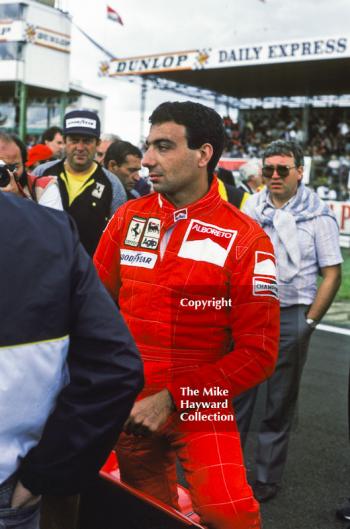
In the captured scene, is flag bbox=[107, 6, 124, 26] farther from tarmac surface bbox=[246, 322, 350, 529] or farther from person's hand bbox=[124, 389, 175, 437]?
tarmac surface bbox=[246, 322, 350, 529]

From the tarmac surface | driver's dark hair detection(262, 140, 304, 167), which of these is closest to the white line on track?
the tarmac surface

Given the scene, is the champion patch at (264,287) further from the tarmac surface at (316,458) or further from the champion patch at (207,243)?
the tarmac surface at (316,458)

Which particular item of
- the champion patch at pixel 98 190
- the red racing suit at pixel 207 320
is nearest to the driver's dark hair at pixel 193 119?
the red racing suit at pixel 207 320

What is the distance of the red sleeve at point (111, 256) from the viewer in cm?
210

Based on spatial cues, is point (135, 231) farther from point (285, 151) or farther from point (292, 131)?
point (292, 131)

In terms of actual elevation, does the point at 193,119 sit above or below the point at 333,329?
above

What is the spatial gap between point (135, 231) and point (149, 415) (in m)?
0.58

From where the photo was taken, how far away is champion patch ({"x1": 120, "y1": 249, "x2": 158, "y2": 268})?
6.42 ft

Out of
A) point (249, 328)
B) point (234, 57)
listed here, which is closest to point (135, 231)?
point (249, 328)

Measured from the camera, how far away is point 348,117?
25.7 metres

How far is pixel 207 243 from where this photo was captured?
1.92 meters

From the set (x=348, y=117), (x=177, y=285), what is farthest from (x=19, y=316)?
(x=348, y=117)

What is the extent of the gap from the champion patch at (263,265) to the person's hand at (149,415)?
44 cm

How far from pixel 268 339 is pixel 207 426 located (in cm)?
31
